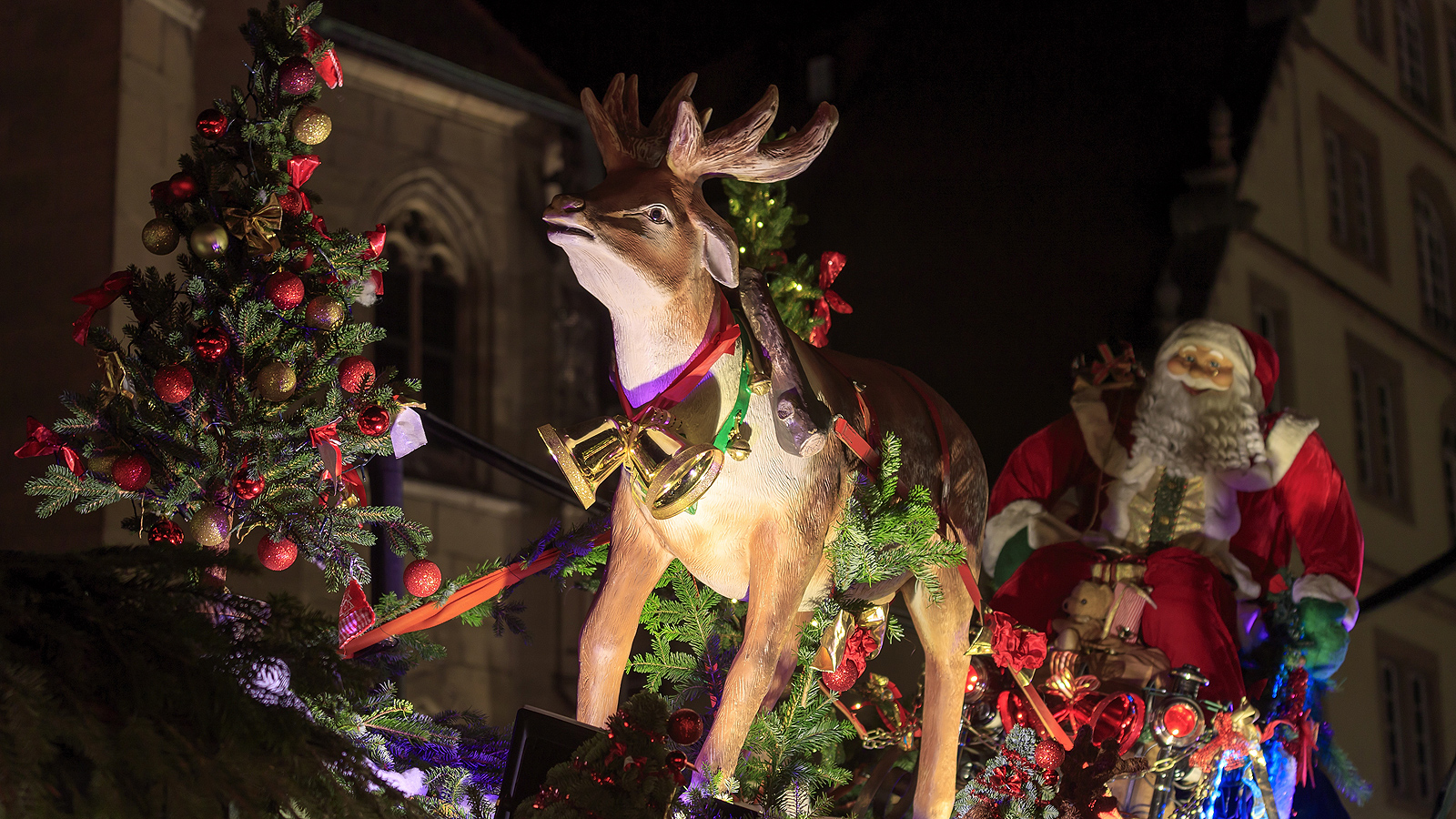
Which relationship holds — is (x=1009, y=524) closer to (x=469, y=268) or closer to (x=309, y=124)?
(x=309, y=124)

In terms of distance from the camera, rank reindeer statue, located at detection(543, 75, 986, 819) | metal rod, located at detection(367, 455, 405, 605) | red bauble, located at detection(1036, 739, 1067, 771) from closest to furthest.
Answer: reindeer statue, located at detection(543, 75, 986, 819) < red bauble, located at detection(1036, 739, 1067, 771) < metal rod, located at detection(367, 455, 405, 605)

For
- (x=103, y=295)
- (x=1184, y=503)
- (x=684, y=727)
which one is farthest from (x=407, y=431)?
(x=1184, y=503)

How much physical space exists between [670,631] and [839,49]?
9.85 metres

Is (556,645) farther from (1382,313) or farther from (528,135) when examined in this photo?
(1382,313)

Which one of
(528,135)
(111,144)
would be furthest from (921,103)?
(111,144)

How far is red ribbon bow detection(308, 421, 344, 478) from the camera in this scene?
2910mm

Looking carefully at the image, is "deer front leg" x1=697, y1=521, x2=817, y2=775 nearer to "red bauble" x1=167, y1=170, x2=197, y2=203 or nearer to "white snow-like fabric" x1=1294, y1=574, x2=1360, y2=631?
"red bauble" x1=167, y1=170, x2=197, y2=203

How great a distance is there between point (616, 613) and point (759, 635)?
28 centimetres

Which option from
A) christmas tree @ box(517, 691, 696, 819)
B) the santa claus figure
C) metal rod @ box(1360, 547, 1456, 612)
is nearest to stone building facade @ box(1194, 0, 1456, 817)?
metal rod @ box(1360, 547, 1456, 612)

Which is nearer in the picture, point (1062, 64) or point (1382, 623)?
point (1062, 64)

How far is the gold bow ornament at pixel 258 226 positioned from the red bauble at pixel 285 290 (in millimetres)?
90

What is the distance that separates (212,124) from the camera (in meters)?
2.99

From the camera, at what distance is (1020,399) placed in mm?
9906

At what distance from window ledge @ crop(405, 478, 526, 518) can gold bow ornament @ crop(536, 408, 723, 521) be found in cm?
914
